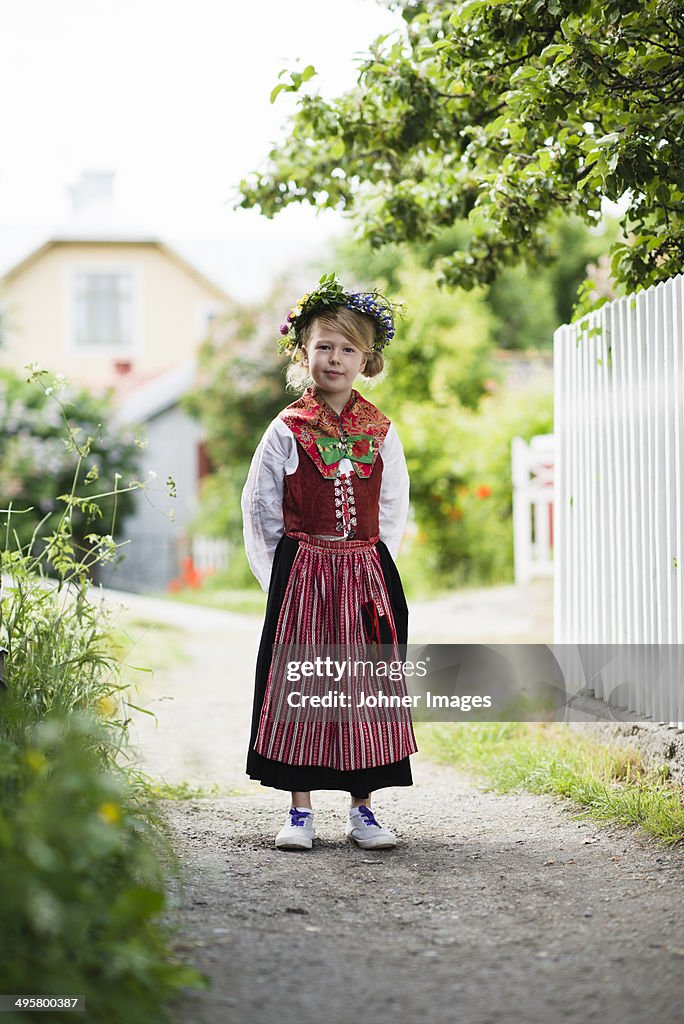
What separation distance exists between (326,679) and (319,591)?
0.27 meters

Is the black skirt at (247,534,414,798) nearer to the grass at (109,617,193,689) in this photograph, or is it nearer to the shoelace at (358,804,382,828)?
the shoelace at (358,804,382,828)

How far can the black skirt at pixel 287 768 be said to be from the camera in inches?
149

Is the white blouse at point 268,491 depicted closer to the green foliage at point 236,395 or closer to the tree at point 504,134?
the tree at point 504,134

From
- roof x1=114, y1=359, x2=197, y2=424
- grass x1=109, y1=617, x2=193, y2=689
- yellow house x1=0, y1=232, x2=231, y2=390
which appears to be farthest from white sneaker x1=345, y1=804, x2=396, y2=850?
yellow house x1=0, y1=232, x2=231, y2=390

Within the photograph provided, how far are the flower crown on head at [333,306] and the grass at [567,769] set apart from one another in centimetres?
172

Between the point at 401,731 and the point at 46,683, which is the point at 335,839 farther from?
the point at 46,683

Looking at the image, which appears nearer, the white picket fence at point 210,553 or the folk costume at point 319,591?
the folk costume at point 319,591

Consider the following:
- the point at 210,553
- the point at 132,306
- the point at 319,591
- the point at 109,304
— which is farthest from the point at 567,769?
the point at 109,304

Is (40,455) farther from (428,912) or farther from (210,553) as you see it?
(428,912)

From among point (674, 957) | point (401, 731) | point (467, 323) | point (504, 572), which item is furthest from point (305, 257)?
point (674, 957)

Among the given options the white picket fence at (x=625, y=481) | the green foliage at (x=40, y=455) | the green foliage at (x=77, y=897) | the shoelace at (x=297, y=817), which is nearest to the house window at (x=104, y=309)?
the green foliage at (x=40, y=455)

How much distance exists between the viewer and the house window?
73.9 feet

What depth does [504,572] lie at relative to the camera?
494 inches

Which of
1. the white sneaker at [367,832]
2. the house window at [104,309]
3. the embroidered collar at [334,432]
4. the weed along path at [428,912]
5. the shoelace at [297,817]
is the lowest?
the weed along path at [428,912]
